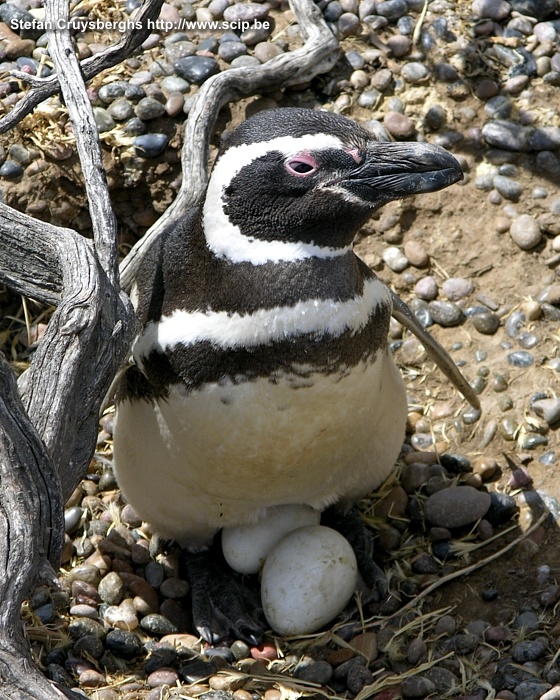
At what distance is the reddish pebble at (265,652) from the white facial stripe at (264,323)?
103 cm

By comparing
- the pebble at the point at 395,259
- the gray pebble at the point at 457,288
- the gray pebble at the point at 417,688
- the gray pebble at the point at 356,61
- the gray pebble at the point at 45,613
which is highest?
the gray pebble at the point at 356,61

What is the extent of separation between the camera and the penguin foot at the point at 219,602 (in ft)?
10.7

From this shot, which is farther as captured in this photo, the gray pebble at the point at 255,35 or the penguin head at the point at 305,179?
the gray pebble at the point at 255,35

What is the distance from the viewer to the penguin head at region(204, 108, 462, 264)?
8.43ft

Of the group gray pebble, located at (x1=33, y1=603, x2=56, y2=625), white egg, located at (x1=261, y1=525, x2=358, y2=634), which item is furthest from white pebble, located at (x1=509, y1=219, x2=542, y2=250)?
gray pebble, located at (x1=33, y1=603, x2=56, y2=625)

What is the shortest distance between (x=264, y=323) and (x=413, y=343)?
1543 mm

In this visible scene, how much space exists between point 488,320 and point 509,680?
1.54 metres

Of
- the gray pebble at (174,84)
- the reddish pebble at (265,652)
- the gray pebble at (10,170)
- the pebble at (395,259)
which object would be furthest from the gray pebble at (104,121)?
the reddish pebble at (265,652)

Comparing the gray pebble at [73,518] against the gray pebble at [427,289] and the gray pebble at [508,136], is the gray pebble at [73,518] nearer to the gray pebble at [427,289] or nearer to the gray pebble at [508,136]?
the gray pebble at [427,289]

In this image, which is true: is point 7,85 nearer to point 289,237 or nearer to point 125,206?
point 125,206

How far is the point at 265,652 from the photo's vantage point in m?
3.21

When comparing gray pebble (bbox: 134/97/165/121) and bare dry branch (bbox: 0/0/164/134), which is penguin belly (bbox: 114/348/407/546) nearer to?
bare dry branch (bbox: 0/0/164/134)

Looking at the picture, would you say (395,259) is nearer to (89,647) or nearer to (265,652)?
(265,652)

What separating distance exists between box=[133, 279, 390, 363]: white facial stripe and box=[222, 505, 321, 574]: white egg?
750mm
